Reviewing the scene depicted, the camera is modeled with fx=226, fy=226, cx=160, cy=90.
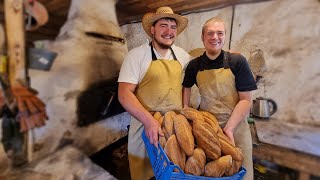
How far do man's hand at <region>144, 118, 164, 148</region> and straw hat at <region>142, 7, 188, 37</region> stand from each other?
75cm

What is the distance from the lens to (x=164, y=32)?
169 centimetres

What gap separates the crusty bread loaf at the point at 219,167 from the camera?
45.0 inches

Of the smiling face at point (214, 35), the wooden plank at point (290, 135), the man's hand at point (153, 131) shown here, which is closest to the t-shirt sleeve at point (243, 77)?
the smiling face at point (214, 35)

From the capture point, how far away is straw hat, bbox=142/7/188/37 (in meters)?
1.65

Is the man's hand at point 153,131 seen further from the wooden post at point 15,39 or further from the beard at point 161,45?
the wooden post at point 15,39

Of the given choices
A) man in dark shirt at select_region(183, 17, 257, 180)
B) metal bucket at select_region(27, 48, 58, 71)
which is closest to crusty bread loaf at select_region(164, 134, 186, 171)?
man in dark shirt at select_region(183, 17, 257, 180)

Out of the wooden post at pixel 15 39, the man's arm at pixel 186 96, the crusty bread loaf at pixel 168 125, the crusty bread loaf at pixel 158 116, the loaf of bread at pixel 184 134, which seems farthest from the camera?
the man's arm at pixel 186 96

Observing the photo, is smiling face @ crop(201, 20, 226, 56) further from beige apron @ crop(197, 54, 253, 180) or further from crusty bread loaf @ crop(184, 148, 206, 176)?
crusty bread loaf @ crop(184, 148, 206, 176)

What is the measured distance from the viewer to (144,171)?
6.05 ft

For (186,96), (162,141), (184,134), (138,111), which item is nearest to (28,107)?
(138,111)

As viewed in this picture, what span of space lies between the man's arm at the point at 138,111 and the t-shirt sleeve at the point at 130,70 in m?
0.04

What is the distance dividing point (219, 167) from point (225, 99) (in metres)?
0.62

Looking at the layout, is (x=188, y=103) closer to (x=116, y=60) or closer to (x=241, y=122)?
(x=241, y=122)

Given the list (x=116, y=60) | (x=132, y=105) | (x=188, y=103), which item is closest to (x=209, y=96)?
(x=188, y=103)
